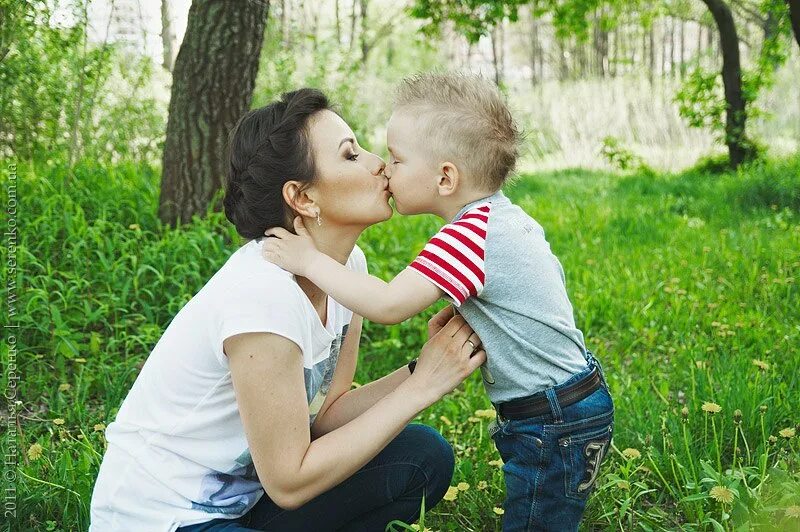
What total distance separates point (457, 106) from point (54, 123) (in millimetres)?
4061

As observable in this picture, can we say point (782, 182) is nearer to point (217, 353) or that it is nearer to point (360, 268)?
point (360, 268)

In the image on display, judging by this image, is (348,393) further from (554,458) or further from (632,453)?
(632,453)

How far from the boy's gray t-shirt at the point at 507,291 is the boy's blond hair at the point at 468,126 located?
0.09m

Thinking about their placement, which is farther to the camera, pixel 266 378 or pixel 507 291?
pixel 507 291

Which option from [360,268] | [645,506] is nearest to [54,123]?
[360,268]

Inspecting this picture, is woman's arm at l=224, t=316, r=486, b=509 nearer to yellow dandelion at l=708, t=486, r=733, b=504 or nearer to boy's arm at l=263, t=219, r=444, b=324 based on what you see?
boy's arm at l=263, t=219, r=444, b=324

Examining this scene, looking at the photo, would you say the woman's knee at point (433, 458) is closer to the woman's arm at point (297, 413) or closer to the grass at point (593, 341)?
the grass at point (593, 341)

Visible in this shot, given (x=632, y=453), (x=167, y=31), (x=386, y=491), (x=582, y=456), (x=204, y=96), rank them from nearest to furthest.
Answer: (x=582, y=456), (x=386, y=491), (x=632, y=453), (x=204, y=96), (x=167, y=31)

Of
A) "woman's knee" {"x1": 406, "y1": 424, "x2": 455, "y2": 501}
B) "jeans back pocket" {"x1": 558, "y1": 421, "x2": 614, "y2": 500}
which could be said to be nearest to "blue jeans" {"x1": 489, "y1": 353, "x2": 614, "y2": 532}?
"jeans back pocket" {"x1": 558, "y1": 421, "x2": 614, "y2": 500}

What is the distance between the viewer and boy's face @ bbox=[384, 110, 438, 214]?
1.97m

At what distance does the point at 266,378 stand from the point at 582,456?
0.78 m

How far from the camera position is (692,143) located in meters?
11.4

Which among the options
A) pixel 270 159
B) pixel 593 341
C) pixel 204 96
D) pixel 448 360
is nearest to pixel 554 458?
pixel 448 360

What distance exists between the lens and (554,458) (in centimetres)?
187
